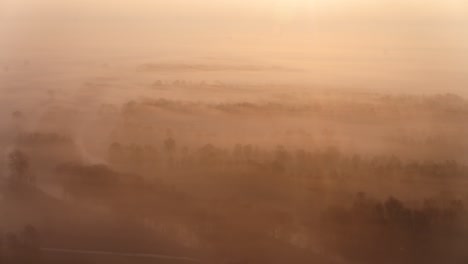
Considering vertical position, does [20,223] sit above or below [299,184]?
below

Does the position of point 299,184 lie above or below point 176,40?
below

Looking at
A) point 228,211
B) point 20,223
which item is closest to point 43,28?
point 20,223

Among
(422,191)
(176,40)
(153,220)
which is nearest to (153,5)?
(176,40)

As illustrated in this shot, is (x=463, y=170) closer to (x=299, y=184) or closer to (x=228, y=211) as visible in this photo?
(x=299, y=184)

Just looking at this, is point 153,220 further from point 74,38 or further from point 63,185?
point 74,38

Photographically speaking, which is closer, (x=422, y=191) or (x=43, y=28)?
(x=422, y=191)

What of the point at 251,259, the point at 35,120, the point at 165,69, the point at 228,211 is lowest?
the point at 251,259

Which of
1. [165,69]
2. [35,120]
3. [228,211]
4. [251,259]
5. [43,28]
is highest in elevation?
[43,28]

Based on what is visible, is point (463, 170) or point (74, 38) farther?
point (74, 38)

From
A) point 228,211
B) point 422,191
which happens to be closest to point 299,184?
point 228,211
